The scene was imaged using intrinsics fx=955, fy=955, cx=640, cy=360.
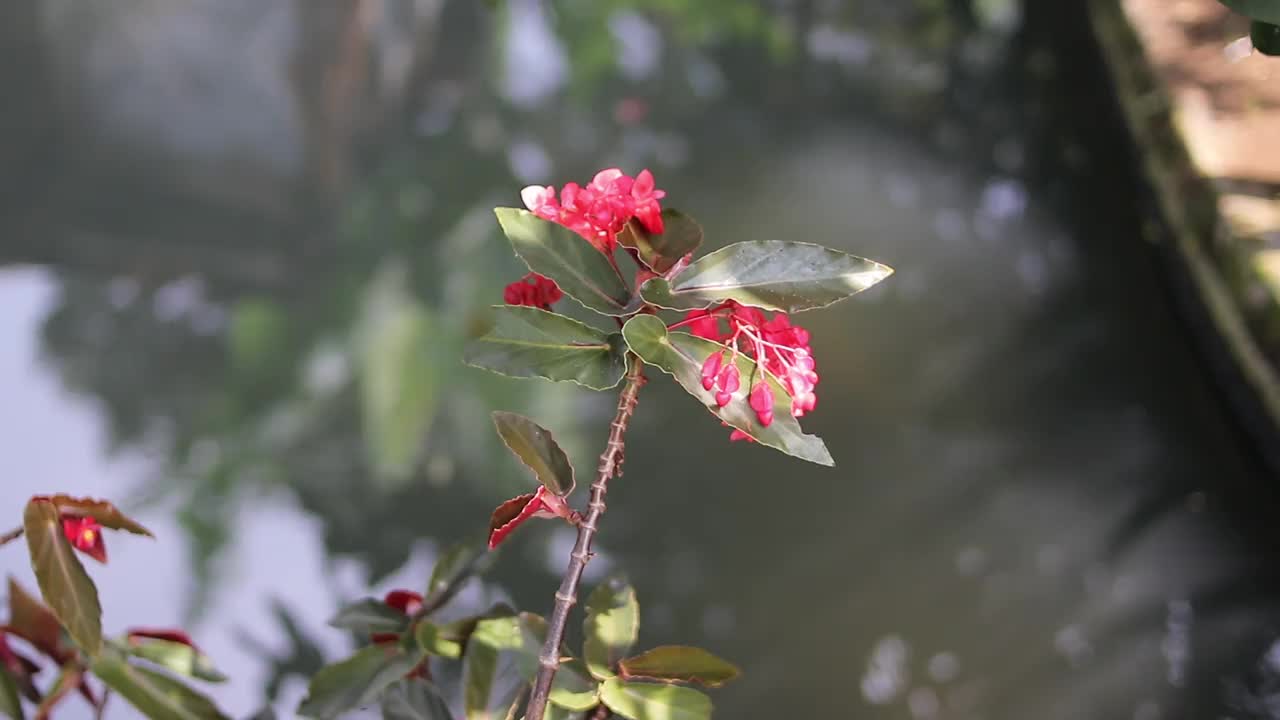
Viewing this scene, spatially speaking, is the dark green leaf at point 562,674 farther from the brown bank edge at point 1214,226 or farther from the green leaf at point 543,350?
the brown bank edge at point 1214,226

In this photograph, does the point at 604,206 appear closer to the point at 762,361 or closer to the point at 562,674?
the point at 762,361

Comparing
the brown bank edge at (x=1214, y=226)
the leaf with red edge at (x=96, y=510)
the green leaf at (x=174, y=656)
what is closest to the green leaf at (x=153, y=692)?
the green leaf at (x=174, y=656)

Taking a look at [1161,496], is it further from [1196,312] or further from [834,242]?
[834,242]

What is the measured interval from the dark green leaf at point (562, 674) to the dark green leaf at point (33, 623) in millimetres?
424

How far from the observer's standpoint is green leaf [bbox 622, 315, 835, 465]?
54cm

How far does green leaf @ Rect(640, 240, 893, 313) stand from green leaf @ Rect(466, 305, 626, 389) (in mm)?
47

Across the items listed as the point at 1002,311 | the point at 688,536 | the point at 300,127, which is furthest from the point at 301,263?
the point at 1002,311

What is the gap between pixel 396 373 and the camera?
1.44 m

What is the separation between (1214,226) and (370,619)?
121 cm

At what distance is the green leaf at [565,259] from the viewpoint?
57 centimetres

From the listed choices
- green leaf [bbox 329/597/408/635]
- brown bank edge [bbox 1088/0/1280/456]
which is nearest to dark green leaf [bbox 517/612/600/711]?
green leaf [bbox 329/597/408/635]

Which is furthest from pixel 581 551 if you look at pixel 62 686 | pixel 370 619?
pixel 62 686

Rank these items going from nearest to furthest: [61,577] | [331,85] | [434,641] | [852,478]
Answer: [61,577], [434,641], [852,478], [331,85]

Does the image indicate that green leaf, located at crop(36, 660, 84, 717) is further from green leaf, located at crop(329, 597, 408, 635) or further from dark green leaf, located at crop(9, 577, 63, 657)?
green leaf, located at crop(329, 597, 408, 635)
